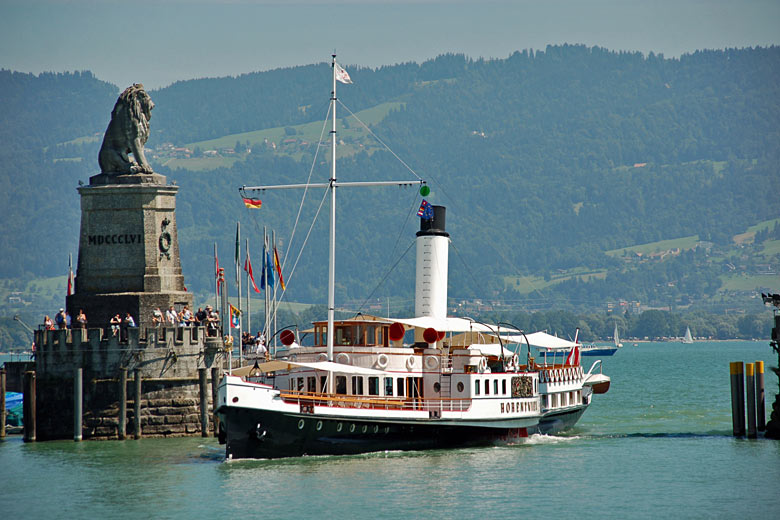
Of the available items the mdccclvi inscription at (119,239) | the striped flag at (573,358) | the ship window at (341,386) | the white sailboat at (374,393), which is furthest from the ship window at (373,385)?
the striped flag at (573,358)

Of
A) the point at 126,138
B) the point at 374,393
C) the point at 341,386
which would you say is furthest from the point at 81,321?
the point at 374,393

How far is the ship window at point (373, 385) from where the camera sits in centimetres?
5828

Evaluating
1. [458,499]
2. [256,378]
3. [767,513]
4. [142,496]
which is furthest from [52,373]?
[767,513]

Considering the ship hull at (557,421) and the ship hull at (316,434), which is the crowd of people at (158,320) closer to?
the ship hull at (316,434)

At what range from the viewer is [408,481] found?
51.3 meters

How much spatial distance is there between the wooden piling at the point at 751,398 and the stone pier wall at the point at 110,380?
26.5 metres

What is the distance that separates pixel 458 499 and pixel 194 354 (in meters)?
19.9

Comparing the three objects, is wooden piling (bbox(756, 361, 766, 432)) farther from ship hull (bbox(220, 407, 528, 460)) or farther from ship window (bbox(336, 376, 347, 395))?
ship window (bbox(336, 376, 347, 395))

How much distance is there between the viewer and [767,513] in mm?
45906

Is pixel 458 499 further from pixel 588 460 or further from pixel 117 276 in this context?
pixel 117 276

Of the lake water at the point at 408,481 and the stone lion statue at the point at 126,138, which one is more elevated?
the stone lion statue at the point at 126,138

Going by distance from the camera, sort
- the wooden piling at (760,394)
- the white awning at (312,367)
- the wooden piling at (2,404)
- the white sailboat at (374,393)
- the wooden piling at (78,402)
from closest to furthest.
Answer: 1. the white sailboat at (374,393)
2. the white awning at (312,367)
3. the wooden piling at (760,394)
4. the wooden piling at (78,402)
5. the wooden piling at (2,404)

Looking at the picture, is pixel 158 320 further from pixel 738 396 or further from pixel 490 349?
pixel 738 396

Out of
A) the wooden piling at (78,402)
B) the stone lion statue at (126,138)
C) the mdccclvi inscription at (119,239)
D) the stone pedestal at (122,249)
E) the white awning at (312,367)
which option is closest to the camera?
the white awning at (312,367)
